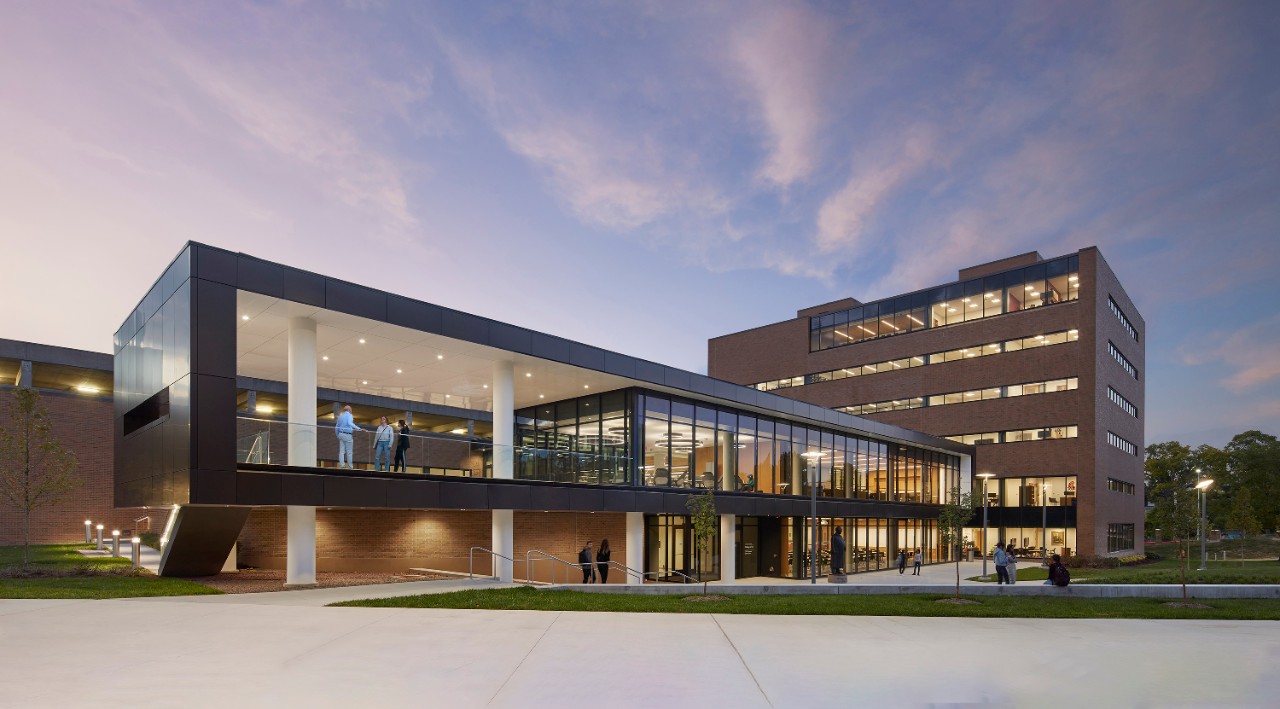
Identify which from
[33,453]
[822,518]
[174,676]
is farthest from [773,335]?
[174,676]

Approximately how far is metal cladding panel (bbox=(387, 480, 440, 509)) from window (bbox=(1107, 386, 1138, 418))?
153 ft

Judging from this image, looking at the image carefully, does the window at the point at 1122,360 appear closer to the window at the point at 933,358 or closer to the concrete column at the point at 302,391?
the window at the point at 933,358

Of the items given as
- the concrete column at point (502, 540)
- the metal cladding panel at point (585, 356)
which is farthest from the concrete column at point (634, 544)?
the metal cladding panel at point (585, 356)

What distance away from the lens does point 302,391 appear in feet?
61.9

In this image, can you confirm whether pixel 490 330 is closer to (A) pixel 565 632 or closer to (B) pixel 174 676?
(A) pixel 565 632

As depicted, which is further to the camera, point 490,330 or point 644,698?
point 490,330

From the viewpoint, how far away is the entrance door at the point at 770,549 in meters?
33.4

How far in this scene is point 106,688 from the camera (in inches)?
295

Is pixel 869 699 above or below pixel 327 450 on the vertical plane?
below

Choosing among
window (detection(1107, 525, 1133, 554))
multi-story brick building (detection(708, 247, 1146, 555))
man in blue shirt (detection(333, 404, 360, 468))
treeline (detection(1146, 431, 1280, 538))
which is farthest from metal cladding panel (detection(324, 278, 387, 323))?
treeline (detection(1146, 431, 1280, 538))

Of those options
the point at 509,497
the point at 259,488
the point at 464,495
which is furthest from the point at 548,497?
the point at 259,488

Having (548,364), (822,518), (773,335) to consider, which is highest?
(773,335)

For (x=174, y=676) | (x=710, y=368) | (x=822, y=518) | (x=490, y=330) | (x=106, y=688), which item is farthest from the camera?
(x=710, y=368)

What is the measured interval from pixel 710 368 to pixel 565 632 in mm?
59023
